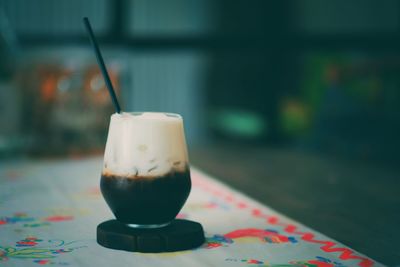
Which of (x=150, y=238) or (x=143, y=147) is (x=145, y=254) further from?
(x=143, y=147)

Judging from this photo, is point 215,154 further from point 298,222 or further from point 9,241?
point 9,241

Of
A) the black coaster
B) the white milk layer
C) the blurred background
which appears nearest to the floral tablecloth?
the black coaster

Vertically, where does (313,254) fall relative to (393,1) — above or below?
below

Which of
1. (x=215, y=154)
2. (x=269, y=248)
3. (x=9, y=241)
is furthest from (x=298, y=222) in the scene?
(x=215, y=154)

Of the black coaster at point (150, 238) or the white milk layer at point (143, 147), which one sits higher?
the white milk layer at point (143, 147)

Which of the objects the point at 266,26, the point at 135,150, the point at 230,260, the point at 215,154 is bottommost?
the point at 215,154

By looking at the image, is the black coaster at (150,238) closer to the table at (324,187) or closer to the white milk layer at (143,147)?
the white milk layer at (143,147)

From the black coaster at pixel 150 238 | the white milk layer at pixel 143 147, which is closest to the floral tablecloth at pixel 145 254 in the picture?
the black coaster at pixel 150 238
